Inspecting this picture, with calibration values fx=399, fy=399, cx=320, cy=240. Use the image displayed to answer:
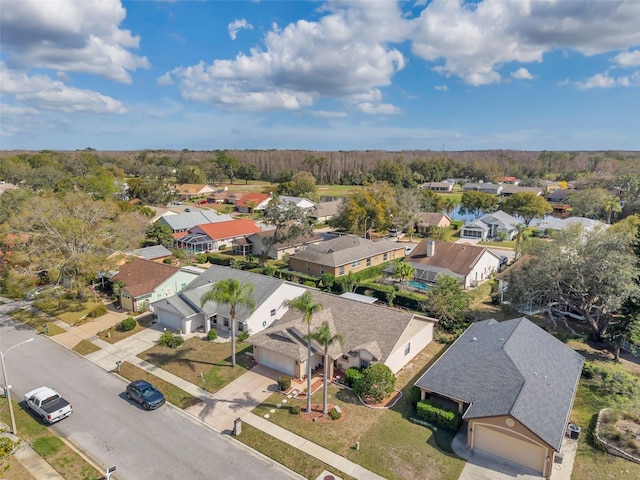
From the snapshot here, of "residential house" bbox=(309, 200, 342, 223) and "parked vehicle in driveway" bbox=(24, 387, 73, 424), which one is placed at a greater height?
"residential house" bbox=(309, 200, 342, 223)

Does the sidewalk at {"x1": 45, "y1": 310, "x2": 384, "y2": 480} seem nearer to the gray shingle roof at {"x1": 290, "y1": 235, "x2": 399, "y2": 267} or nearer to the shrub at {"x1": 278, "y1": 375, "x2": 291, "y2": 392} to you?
the shrub at {"x1": 278, "y1": 375, "x2": 291, "y2": 392}

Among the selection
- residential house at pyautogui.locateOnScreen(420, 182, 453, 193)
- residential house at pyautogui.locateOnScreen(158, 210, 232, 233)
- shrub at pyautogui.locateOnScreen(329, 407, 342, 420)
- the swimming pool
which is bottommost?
shrub at pyautogui.locateOnScreen(329, 407, 342, 420)

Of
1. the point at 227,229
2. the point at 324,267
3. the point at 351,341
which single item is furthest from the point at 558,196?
the point at 351,341

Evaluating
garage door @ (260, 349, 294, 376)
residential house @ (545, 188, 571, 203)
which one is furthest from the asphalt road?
residential house @ (545, 188, 571, 203)

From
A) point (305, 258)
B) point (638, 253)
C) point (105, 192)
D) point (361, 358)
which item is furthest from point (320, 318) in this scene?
point (105, 192)

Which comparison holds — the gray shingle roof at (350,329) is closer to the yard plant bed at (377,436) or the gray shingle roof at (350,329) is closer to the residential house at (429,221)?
the yard plant bed at (377,436)

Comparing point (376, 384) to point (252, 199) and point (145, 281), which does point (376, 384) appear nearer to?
point (145, 281)
